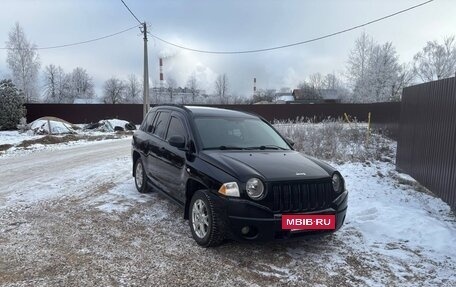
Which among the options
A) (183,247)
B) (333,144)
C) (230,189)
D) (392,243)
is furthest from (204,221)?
(333,144)

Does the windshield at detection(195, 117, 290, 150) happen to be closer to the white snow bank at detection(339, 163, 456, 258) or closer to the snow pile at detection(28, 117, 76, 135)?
the white snow bank at detection(339, 163, 456, 258)

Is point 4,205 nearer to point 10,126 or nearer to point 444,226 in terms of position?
point 444,226

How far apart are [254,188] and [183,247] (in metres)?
1.24

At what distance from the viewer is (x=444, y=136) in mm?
7445

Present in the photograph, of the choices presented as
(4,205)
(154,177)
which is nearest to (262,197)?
(154,177)

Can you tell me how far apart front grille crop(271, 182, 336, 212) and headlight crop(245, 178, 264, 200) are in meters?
0.13

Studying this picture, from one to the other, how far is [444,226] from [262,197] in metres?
3.12

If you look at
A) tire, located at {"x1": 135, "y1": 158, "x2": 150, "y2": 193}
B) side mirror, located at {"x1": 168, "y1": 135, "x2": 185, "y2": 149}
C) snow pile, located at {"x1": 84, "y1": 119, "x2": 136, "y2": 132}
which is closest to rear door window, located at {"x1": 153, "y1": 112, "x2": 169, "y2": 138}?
tire, located at {"x1": 135, "y1": 158, "x2": 150, "y2": 193}

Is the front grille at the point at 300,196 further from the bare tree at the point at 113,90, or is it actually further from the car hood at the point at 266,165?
the bare tree at the point at 113,90

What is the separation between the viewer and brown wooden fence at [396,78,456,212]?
7113 mm

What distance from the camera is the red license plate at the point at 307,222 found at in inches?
170

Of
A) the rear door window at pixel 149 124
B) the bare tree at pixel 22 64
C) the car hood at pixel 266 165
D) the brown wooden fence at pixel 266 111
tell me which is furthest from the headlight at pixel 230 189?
the bare tree at pixel 22 64

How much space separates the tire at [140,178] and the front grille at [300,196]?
362cm

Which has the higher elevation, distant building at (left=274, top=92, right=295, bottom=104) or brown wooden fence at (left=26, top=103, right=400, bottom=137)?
distant building at (left=274, top=92, right=295, bottom=104)
